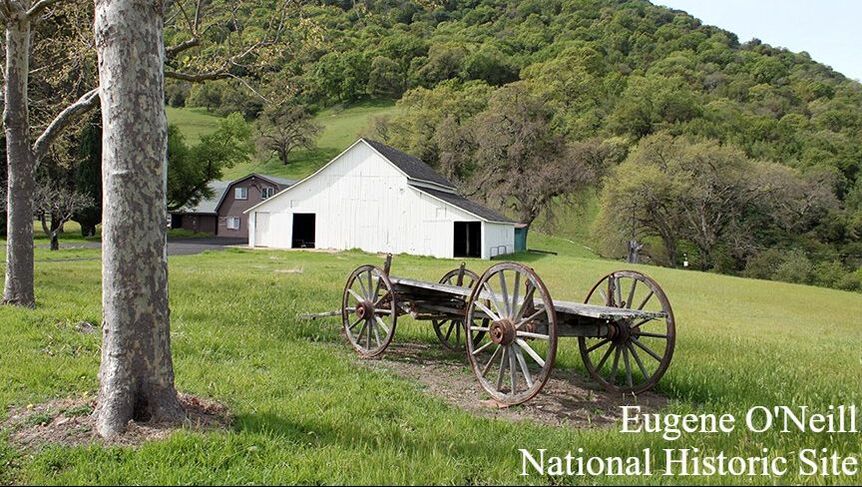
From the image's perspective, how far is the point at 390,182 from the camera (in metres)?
37.7

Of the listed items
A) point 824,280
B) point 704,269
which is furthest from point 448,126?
point 824,280

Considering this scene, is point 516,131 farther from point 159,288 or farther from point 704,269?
point 159,288

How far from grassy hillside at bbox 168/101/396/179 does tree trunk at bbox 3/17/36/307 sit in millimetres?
67251

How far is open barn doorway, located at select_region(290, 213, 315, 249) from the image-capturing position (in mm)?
40875

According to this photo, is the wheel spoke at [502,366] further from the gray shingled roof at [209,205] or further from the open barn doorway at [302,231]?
the gray shingled roof at [209,205]

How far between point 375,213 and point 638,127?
42538 mm

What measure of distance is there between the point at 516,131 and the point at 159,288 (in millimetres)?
54633

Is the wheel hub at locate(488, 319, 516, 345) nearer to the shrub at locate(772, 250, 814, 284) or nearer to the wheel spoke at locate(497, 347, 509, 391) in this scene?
the wheel spoke at locate(497, 347, 509, 391)

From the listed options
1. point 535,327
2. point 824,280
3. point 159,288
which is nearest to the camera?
point 159,288

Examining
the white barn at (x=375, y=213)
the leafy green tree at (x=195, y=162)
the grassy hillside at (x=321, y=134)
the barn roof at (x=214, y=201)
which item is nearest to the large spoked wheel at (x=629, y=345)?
the white barn at (x=375, y=213)

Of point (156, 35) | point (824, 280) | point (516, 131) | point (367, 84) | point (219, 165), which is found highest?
point (367, 84)

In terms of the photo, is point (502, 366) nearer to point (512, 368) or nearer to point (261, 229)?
point (512, 368)

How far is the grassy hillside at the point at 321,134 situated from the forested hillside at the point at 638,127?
399cm

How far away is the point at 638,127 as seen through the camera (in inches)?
2677
